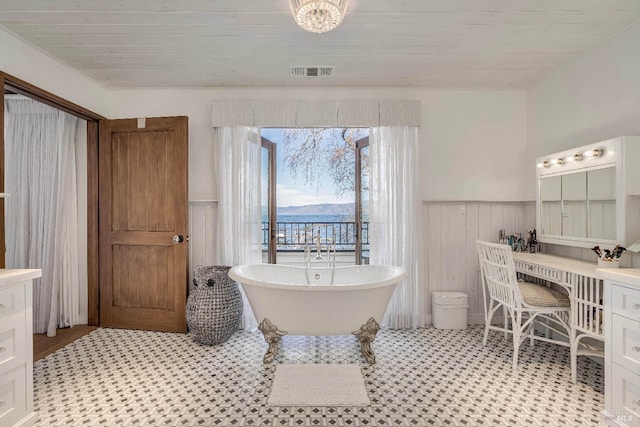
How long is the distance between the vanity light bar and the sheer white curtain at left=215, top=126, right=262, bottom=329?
9.18 ft

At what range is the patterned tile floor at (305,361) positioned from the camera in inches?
73.8

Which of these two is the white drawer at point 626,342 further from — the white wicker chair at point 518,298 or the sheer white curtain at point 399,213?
the sheer white curtain at point 399,213

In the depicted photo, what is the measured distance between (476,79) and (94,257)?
422 centimetres

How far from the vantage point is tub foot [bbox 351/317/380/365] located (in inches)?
A: 99.3

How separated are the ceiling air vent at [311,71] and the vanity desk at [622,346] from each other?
8.12 feet

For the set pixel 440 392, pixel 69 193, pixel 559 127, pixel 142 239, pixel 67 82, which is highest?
pixel 67 82

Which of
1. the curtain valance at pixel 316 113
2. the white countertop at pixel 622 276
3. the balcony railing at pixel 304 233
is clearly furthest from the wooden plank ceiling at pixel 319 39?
the balcony railing at pixel 304 233

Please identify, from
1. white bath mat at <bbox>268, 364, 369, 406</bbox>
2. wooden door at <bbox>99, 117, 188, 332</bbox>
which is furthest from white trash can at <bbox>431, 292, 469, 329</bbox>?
wooden door at <bbox>99, 117, 188, 332</bbox>

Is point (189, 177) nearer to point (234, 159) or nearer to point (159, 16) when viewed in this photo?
point (234, 159)

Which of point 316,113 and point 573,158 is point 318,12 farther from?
point 573,158

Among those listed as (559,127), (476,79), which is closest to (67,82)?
(476,79)

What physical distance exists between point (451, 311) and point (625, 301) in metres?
1.60

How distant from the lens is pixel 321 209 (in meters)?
6.62

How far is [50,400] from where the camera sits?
2029 millimetres
